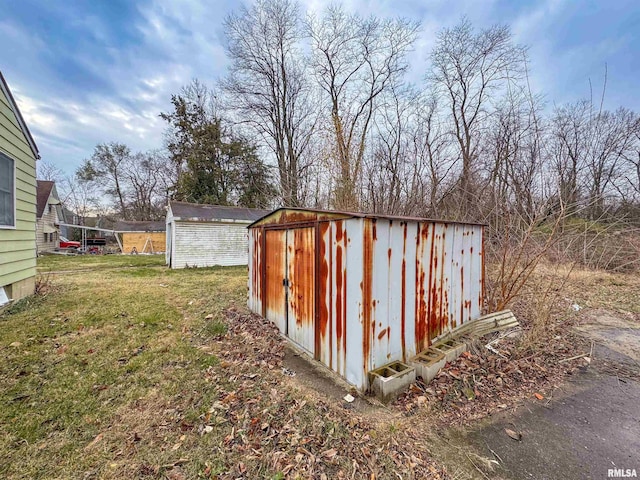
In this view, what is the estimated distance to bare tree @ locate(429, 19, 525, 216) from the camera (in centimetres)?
1019

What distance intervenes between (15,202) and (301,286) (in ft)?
19.9

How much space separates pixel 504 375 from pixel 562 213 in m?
2.65

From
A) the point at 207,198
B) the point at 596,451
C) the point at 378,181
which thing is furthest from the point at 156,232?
the point at 596,451

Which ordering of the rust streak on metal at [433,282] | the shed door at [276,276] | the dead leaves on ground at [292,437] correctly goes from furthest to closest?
1. the shed door at [276,276]
2. the rust streak on metal at [433,282]
3. the dead leaves on ground at [292,437]

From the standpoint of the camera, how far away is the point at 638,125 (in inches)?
288

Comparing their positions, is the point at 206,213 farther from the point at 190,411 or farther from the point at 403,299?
the point at 403,299

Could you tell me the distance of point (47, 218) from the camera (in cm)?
1903

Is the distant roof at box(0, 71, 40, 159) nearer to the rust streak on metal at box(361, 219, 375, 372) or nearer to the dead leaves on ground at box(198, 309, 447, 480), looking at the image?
the dead leaves on ground at box(198, 309, 447, 480)

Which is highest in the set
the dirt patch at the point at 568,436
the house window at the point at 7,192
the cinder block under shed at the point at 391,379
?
the house window at the point at 7,192

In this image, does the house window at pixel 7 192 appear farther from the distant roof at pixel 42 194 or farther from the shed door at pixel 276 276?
the distant roof at pixel 42 194

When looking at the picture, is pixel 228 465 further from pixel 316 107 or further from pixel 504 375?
pixel 316 107

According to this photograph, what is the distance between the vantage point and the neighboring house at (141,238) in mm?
Answer: 21375

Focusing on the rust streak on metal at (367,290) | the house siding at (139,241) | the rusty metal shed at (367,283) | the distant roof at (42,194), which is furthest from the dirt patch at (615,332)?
the distant roof at (42,194)

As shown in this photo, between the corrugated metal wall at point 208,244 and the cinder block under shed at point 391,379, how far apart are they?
10.0 meters
